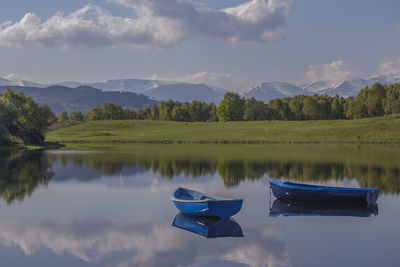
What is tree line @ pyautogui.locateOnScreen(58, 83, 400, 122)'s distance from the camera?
13412cm

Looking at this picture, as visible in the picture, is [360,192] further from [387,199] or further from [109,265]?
[109,265]

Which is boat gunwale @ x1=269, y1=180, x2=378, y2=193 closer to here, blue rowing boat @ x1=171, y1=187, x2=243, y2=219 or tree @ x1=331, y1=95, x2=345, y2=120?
blue rowing boat @ x1=171, y1=187, x2=243, y2=219

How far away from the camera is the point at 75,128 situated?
137 meters

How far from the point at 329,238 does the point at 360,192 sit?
25.4ft

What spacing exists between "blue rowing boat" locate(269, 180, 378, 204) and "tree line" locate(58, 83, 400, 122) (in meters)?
106

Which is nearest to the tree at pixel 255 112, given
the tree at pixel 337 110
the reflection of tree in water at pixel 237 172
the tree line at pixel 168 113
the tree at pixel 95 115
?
the tree line at pixel 168 113

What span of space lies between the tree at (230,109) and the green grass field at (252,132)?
17011mm

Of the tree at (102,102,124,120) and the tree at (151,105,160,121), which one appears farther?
the tree at (151,105,160,121)

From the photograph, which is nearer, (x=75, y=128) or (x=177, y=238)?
(x=177, y=238)

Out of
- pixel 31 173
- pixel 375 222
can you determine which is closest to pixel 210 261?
pixel 375 222

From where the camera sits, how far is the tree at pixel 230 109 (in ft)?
Result: 473

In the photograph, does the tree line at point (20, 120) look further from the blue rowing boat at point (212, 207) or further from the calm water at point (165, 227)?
the blue rowing boat at point (212, 207)

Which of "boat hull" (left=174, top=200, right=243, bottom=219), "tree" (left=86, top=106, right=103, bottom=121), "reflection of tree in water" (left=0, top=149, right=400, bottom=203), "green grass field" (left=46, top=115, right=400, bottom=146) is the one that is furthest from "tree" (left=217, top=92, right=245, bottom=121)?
"boat hull" (left=174, top=200, right=243, bottom=219)

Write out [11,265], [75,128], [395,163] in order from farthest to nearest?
[75,128]
[395,163]
[11,265]
